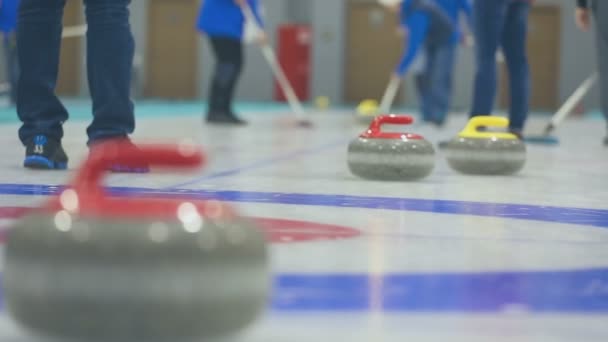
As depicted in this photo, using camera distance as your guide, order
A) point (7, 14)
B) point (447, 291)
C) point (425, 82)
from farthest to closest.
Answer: point (425, 82)
point (7, 14)
point (447, 291)

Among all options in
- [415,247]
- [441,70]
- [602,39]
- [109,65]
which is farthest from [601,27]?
[415,247]

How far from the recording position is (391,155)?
11.5 ft

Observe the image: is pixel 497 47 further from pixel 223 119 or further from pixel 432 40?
pixel 223 119

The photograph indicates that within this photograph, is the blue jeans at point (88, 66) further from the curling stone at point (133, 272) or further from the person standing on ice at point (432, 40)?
the person standing on ice at point (432, 40)

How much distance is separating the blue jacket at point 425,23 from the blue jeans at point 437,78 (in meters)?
0.07

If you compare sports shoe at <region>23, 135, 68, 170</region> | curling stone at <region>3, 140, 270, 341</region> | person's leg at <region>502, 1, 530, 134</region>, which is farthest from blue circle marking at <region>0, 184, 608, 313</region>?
person's leg at <region>502, 1, 530, 134</region>

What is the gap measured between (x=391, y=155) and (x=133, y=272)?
2.47 meters

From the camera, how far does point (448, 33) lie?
8.33 m

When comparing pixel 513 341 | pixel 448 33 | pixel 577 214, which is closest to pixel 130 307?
pixel 513 341

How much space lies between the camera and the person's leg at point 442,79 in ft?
27.3

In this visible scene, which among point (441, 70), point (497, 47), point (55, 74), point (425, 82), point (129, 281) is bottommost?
point (425, 82)

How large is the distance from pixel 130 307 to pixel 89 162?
24 cm

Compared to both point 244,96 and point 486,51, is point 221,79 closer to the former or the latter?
point 486,51

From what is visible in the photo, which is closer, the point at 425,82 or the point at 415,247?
the point at 415,247
